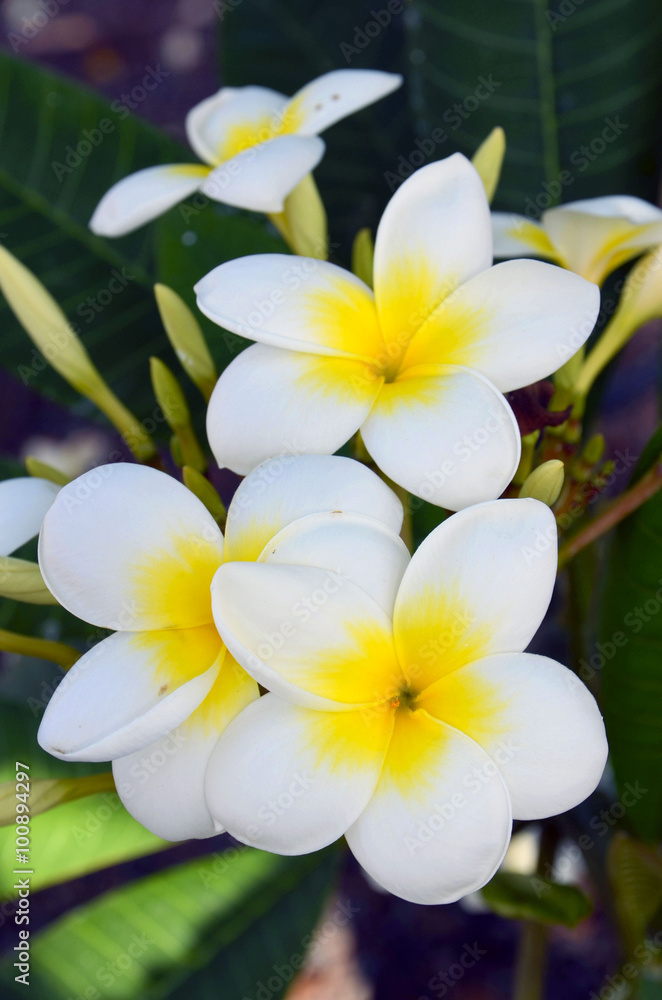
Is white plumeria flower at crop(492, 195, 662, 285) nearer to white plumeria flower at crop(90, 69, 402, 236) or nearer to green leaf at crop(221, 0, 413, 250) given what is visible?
white plumeria flower at crop(90, 69, 402, 236)

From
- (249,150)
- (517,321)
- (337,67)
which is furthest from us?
(337,67)

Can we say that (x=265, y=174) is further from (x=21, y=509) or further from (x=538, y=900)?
(x=538, y=900)

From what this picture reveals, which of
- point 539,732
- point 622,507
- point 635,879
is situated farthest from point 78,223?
point 635,879

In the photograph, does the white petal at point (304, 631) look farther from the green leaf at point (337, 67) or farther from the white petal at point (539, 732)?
the green leaf at point (337, 67)

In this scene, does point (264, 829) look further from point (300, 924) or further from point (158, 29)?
point (158, 29)

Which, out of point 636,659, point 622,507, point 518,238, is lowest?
point 636,659
